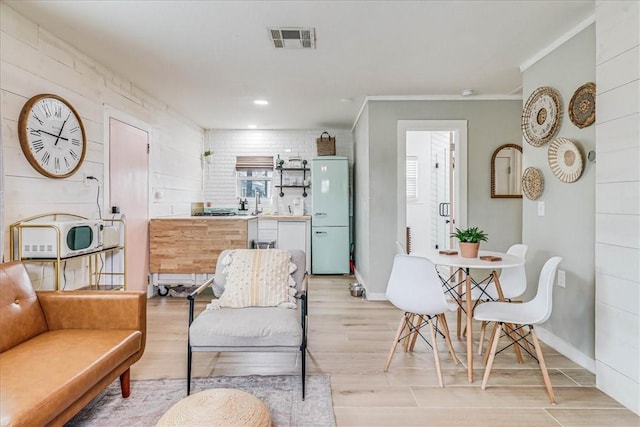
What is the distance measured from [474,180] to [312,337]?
2711 millimetres

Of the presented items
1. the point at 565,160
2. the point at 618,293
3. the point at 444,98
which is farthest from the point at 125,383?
the point at 444,98

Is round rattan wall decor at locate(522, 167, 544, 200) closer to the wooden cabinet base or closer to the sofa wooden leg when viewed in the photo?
the wooden cabinet base

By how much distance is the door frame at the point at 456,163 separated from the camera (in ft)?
13.6

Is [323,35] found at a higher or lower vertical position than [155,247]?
higher

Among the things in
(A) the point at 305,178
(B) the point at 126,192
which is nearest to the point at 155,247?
(B) the point at 126,192

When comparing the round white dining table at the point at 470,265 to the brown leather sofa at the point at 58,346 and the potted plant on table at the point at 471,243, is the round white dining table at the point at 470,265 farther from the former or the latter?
the brown leather sofa at the point at 58,346

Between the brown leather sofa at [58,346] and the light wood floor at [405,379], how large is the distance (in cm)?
56

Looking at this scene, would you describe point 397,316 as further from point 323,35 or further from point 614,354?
point 323,35

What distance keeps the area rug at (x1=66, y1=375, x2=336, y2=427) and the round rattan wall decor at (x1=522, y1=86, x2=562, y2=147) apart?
2.62 m

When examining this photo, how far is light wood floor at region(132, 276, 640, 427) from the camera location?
1892mm

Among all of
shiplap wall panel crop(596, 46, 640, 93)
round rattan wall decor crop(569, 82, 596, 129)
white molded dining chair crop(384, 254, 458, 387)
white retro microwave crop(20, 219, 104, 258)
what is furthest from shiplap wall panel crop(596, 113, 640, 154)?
white retro microwave crop(20, 219, 104, 258)

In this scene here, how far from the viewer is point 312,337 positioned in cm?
300

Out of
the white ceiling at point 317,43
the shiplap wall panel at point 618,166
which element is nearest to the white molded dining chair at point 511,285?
the shiplap wall panel at point 618,166

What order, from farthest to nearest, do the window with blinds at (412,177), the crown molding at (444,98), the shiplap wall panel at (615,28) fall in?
the window with blinds at (412,177) < the crown molding at (444,98) < the shiplap wall panel at (615,28)
